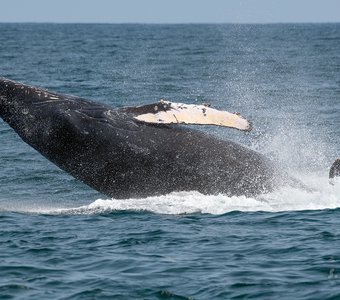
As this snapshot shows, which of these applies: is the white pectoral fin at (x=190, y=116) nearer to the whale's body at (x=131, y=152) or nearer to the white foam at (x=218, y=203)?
the whale's body at (x=131, y=152)

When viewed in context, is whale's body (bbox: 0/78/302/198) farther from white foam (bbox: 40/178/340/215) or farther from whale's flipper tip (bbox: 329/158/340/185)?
whale's flipper tip (bbox: 329/158/340/185)

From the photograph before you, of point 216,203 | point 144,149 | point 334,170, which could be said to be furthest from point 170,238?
point 334,170

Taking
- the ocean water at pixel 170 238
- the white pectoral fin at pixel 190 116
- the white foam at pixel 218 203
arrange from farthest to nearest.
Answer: the white pectoral fin at pixel 190 116 → the white foam at pixel 218 203 → the ocean water at pixel 170 238

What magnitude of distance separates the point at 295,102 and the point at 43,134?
2121 cm

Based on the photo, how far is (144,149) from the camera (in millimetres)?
16078

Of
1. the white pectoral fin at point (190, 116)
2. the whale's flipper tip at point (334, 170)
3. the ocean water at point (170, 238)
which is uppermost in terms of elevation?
the white pectoral fin at point (190, 116)

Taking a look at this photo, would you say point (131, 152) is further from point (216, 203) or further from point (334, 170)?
point (334, 170)

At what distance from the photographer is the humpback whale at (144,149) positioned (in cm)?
1603

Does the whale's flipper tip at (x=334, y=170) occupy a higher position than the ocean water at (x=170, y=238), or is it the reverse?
the whale's flipper tip at (x=334, y=170)

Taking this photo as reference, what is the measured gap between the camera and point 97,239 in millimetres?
14102

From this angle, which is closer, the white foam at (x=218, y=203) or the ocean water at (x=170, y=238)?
the ocean water at (x=170, y=238)

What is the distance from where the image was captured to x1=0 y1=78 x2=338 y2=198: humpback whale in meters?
16.0

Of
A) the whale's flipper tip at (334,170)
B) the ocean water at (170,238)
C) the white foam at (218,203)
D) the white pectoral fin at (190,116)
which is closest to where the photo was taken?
the ocean water at (170,238)

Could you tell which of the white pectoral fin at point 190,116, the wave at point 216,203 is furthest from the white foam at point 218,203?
the white pectoral fin at point 190,116
